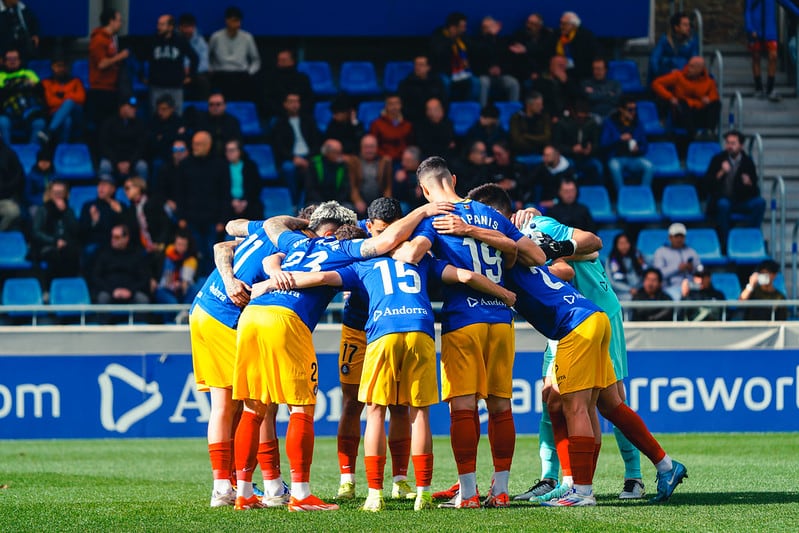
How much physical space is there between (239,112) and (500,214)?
11.2 metres

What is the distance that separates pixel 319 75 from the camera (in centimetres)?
2023

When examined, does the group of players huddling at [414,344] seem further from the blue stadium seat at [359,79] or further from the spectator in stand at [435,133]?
the blue stadium seat at [359,79]

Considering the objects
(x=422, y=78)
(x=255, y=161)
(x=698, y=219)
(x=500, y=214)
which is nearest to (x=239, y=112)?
(x=255, y=161)

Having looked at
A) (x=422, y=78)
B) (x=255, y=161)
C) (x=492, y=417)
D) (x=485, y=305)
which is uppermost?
(x=422, y=78)

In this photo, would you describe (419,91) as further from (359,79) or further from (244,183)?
(244,183)

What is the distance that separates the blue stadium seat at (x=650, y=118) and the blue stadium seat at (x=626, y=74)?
0.37 m

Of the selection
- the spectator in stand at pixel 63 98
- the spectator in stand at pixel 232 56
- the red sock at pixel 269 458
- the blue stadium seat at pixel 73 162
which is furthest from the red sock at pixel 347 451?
the spectator in stand at pixel 232 56

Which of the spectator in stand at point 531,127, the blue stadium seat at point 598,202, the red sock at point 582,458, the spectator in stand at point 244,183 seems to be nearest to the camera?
the red sock at point 582,458

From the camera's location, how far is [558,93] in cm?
1920

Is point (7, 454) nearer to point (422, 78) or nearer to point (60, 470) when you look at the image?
point (60, 470)

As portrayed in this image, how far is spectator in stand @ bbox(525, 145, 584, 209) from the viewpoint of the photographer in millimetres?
17719

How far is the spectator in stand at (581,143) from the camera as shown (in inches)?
730

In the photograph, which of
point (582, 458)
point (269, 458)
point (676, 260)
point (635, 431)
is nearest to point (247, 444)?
point (269, 458)

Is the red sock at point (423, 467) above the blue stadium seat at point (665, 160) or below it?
below
